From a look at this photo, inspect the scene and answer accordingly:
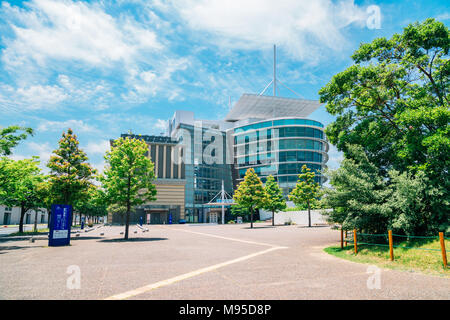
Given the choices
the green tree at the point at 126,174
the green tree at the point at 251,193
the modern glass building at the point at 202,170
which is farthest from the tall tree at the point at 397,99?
the modern glass building at the point at 202,170

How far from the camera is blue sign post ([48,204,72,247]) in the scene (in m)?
18.0

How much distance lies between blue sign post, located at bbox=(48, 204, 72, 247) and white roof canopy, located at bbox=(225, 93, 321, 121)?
79468 millimetres

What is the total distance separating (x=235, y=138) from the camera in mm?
89500

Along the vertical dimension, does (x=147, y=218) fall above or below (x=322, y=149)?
below

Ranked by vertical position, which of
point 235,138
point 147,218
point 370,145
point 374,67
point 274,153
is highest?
point 235,138

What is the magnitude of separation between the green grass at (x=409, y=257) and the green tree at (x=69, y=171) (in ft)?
66.9

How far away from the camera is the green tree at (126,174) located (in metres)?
22.7

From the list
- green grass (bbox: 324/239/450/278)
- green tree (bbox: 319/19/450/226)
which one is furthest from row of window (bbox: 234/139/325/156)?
green grass (bbox: 324/239/450/278)

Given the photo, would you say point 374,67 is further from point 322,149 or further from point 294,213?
point 322,149

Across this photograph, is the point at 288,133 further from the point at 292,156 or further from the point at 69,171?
the point at 69,171

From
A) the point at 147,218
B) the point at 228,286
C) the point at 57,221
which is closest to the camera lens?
the point at 228,286

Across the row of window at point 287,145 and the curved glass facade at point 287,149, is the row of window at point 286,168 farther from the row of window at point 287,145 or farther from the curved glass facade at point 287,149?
the row of window at point 287,145
